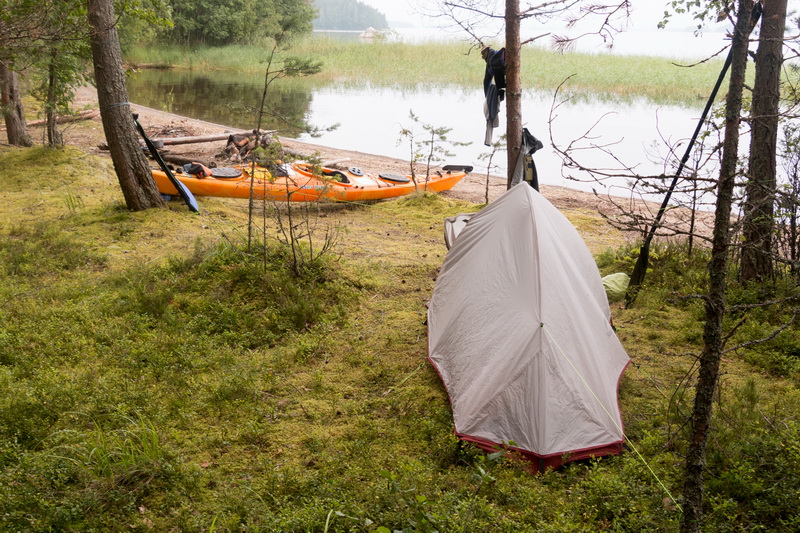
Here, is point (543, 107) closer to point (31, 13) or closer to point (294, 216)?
point (294, 216)

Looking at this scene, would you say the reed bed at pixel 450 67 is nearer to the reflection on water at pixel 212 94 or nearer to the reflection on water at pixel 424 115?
the reflection on water at pixel 424 115

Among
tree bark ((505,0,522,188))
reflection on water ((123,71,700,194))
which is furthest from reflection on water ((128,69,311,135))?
tree bark ((505,0,522,188))

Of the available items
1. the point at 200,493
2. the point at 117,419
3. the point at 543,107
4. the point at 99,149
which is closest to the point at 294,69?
the point at 117,419

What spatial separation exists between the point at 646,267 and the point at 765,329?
1.44m

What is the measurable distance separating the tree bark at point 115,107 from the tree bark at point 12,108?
470 centimetres

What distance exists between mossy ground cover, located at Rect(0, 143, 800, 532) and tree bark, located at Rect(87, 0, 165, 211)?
2.87 ft

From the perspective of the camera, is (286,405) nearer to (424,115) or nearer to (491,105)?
(491,105)

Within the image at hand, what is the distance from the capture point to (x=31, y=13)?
632cm

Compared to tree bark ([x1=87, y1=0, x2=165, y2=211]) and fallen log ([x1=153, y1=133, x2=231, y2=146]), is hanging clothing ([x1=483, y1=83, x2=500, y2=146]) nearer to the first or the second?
tree bark ([x1=87, y1=0, x2=165, y2=211])

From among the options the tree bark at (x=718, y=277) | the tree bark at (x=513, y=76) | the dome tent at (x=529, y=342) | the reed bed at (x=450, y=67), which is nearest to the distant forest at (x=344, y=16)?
the reed bed at (x=450, y=67)

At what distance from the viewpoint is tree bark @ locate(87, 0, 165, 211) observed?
7.77 m

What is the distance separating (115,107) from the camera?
802cm

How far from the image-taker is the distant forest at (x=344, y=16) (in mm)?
103625

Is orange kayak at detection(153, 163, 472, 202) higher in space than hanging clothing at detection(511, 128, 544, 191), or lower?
lower
